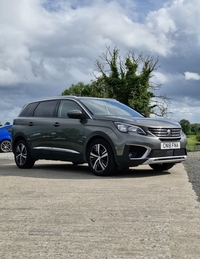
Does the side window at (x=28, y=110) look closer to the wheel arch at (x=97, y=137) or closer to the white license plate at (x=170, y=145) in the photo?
the wheel arch at (x=97, y=137)

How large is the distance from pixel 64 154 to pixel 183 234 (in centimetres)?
624

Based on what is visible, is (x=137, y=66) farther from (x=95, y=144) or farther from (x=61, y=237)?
(x=61, y=237)

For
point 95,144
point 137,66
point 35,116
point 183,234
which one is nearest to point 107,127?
point 95,144

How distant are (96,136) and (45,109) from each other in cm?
229

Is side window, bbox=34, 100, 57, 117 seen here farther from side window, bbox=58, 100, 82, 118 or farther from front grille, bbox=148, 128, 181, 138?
front grille, bbox=148, 128, 181, 138

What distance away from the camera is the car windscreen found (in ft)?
34.0

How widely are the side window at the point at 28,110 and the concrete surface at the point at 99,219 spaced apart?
11.6 feet

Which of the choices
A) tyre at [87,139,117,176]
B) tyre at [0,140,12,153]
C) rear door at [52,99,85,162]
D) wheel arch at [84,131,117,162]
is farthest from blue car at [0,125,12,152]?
tyre at [87,139,117,176]

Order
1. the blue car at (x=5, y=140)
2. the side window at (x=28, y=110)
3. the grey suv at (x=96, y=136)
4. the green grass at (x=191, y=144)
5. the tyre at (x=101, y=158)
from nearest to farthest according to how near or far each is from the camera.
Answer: the grey suv at (x=96, y=136) < the tyre at (x=101, y=158) < the side window at (x=28, y=110) < the blue car at (x=5, y=140) < the green grass at (x=191, y=144)

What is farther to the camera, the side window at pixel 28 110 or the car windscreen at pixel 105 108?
the side window at pixel 28 110

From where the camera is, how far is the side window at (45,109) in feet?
37.0

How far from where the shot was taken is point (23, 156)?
11.9m

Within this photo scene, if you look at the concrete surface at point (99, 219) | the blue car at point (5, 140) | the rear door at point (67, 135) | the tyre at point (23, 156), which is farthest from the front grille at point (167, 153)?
the blue car at point (5, 140)

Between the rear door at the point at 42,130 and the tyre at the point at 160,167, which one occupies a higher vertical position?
the rear door at the point at 42,130
